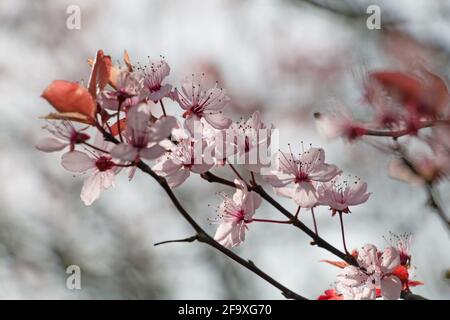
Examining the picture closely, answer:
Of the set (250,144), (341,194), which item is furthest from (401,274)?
(250,144)

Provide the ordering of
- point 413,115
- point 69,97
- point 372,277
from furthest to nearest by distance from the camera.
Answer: point 372,277
point 69,97
point 413,115

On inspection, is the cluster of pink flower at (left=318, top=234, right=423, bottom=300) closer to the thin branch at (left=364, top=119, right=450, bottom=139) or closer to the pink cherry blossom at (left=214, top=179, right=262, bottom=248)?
the pink cherry blossom at (left=214, top=179, right=262, bottom=248)

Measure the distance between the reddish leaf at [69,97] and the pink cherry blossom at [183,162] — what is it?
140 mm

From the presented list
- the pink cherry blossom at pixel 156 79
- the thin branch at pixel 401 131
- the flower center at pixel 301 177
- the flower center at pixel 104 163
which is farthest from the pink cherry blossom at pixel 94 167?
the thin branch at pixel 401 131

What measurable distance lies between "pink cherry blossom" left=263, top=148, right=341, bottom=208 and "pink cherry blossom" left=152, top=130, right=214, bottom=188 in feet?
0.30

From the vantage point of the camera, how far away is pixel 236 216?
1.07m

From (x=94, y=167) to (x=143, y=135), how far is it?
15 cm

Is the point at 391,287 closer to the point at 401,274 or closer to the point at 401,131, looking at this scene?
the point at 401,274

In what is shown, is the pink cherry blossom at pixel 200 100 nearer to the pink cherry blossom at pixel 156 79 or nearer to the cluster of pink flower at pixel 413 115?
the pink cherry blossom at pixel 156 79

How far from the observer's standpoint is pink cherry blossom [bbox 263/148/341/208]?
1005mm

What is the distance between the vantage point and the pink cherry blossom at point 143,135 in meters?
0.88

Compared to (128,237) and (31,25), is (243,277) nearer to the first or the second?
(128,237)
